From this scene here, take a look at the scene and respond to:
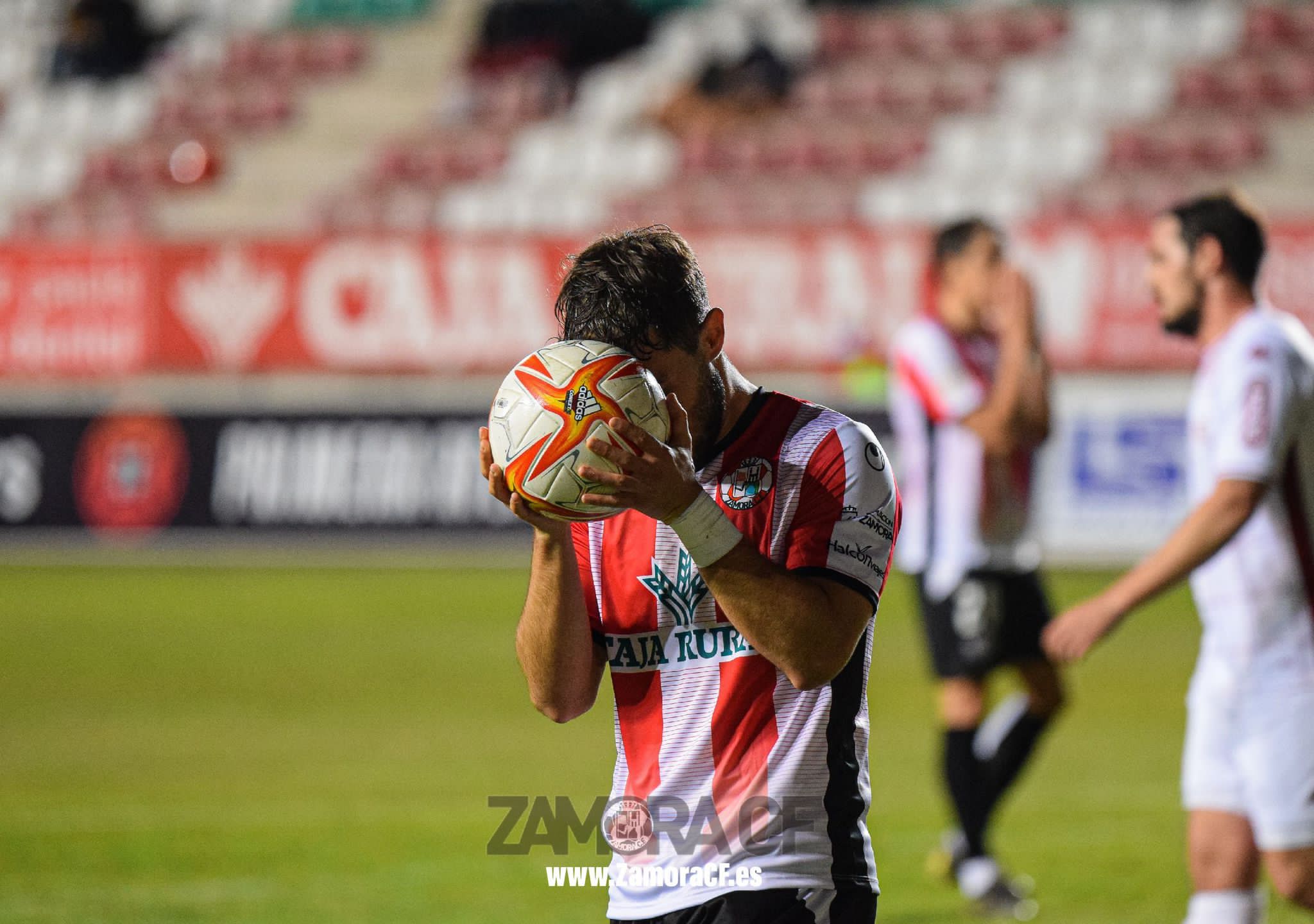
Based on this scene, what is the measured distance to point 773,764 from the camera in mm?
3096

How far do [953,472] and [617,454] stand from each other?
15.5 ft

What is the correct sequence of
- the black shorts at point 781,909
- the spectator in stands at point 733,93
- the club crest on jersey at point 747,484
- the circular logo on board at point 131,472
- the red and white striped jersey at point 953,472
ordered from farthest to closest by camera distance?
the spectator in stands at point 733,93
the circular logo on board at point 131,472
the red and white striped jersey at point 953,472
the club crest on jersey at point 747,484
the black shorts at point 781,909

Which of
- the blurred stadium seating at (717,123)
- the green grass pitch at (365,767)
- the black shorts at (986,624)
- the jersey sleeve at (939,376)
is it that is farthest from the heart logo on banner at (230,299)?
the black shorts at (986,624)

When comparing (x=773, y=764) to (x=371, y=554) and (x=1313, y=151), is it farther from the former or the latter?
(x=1313, y=151)

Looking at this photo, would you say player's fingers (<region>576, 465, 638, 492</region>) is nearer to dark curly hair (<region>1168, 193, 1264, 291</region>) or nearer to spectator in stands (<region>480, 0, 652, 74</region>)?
dark curly hair (<region>1168, 193, 1264, 291</region>)

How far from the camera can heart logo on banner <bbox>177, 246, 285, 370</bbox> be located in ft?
73.3

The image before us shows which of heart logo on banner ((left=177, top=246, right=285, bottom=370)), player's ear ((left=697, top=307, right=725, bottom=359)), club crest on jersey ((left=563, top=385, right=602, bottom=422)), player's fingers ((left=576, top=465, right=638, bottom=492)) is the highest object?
heart logo on banner ((left=177, top=246, right=285, bottom=370))

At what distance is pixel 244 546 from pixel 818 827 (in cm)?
1701

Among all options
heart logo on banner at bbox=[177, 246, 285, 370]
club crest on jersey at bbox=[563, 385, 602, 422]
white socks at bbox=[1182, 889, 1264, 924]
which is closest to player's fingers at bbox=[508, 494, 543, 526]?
club crest on jersey at bbox=[563, 385, 602, 422]

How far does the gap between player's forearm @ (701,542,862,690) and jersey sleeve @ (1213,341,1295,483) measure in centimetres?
202

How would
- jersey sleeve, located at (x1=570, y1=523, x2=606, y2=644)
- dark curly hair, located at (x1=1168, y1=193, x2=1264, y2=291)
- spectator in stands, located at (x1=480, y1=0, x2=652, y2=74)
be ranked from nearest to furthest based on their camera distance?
jersey sleeve, located at (x1=570, y1=523, x2=606, y2=644), dark curly hair, located at (x1=1168, y1=193, x2=1264, y2=291), spectator in stands, located at (x1=480, y1=0, x2=652, y2=74)

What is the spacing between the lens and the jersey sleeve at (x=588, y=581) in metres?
3.29

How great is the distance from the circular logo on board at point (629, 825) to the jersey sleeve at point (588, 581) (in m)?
0.30

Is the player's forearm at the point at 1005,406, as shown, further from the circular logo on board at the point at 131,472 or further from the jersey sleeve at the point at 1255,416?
the circular logo on board at the point at 131,472
